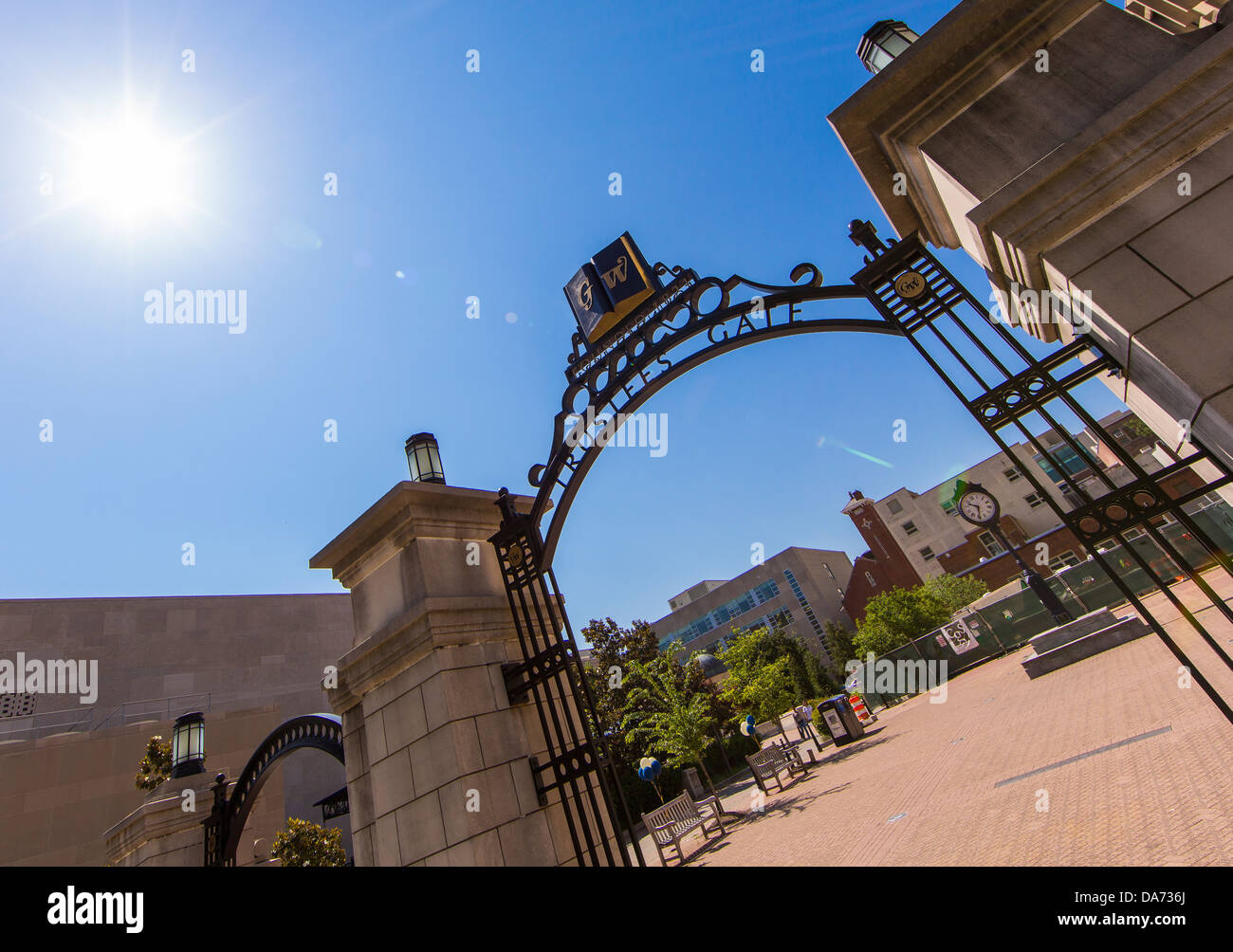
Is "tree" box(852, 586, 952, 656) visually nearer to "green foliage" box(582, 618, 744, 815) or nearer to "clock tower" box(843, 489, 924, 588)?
"green foliage" box(582, 618, 744, 815)

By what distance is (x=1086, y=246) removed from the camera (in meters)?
2.99

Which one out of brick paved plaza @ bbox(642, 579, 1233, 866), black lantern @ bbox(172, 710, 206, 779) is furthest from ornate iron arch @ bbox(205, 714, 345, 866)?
brick paved plaza @ bbox(642, 579, 1233, 866)

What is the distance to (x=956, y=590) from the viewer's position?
131 ft

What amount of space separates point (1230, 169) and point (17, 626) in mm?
31701

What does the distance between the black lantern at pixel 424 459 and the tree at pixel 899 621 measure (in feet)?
106

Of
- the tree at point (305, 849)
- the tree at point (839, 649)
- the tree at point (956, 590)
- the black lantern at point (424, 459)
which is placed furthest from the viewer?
the tree at point (956, 590)

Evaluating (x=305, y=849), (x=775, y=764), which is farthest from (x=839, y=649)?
(x=305, y=849)

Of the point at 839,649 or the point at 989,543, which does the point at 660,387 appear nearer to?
the point at 839,649

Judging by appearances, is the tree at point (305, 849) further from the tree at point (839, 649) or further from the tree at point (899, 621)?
the tree at point (839, 649)

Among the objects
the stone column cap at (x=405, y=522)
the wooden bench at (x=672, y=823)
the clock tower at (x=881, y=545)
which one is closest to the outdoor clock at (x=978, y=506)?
the wooden bench at (x=672, y=823)

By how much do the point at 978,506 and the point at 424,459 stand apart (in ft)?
90.3

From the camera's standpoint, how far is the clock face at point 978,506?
26.1 meters
